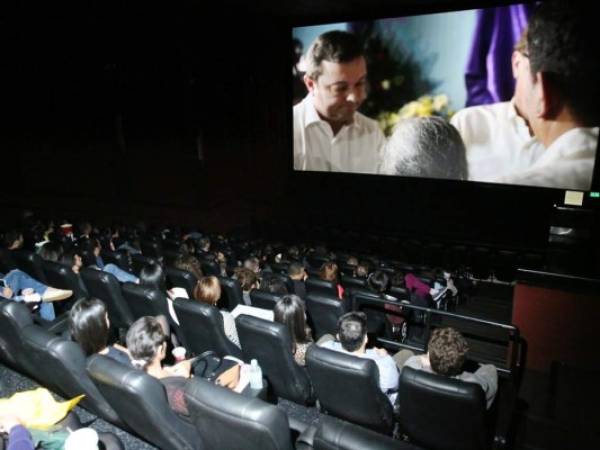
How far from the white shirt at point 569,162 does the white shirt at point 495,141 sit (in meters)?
0.20

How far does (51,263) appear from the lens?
439 cm

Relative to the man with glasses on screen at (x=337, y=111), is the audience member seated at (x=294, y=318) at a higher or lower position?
lower

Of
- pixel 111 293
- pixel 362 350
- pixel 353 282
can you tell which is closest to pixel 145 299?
pixel 111 293

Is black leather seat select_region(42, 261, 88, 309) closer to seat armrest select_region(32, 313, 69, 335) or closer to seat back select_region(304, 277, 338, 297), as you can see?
seat armrest select_region(32, 313, 69, 335)

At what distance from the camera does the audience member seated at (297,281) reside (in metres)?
4.91

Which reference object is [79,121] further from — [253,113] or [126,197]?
[253,113]

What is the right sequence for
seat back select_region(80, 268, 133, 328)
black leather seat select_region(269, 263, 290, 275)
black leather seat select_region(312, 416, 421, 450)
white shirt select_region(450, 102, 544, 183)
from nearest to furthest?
black leather seat select_region(312, 416, 421, 450) < seat back select_region(80, 268, 133, 328) < black leather seat select_region(269, 263, 290, 275) < white shirt select_region(450, 102, 544, 183)

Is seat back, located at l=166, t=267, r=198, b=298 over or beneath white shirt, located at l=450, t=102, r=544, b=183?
beneath

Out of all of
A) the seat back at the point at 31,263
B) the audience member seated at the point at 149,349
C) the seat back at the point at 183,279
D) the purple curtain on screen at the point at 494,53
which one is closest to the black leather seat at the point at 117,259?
the seat back at the point at 31,263

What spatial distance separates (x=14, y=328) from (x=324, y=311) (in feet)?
7.33

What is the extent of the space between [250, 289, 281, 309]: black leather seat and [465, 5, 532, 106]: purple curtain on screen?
7.02m

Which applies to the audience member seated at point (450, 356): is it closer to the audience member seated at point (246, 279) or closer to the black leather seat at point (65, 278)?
the audience member seated at point (246, 279)

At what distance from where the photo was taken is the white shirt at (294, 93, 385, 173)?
10.3 metres

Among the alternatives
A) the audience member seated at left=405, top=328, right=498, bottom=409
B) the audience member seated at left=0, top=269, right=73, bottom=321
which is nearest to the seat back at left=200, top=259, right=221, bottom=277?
the audience member seated at left=0, top=269, right=73, bottom=321
